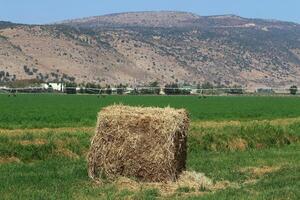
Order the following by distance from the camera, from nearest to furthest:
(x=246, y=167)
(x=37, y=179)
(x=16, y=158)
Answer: (x=37, y=179) → (x=246, y=167) → (x=16, y=158)

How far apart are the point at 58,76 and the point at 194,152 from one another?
526 feet

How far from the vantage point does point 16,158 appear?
23578 millimetres

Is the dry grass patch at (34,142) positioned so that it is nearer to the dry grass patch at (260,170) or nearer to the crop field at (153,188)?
the crop field at (153,188)

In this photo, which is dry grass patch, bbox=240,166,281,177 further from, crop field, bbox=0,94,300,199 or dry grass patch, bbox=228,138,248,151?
dry grass patch, bbox=228,138,248,151

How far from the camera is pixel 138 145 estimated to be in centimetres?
1780

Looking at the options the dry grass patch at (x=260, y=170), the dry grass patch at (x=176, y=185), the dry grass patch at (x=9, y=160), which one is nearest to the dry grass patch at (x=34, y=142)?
the dry grass patch at (x=9, y=160)

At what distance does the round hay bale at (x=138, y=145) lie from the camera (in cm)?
1775

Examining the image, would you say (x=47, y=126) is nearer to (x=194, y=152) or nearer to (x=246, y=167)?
(x=194, y=152)

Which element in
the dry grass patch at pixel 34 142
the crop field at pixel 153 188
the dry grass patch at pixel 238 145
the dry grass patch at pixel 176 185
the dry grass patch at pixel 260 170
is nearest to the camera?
the crop field at pixel 153 188

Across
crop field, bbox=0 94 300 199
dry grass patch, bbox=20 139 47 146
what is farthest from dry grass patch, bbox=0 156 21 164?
dry grass patch, bbox=20 139 47 146

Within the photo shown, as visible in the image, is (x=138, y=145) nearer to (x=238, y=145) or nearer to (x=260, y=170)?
(x=260, y=170)

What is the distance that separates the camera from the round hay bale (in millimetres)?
17750

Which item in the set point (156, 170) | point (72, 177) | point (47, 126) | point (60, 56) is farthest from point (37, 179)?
point (60, 56)

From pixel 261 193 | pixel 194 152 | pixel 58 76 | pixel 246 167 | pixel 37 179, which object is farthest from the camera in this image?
pixel 58 76
